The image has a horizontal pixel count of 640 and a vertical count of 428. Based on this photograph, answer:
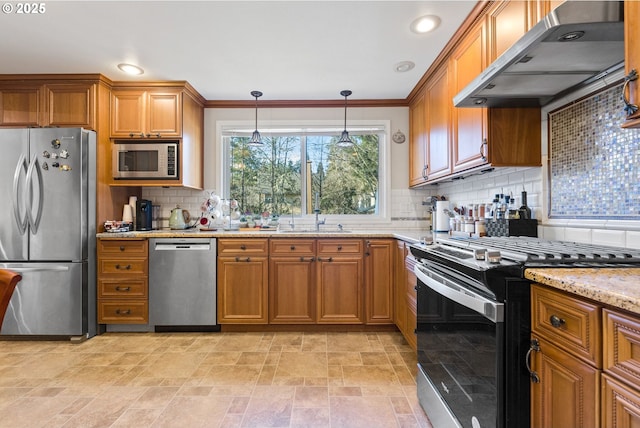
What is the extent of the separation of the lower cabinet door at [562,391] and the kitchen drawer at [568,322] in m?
0.03

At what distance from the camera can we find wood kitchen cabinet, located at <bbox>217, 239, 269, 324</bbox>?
115 inches

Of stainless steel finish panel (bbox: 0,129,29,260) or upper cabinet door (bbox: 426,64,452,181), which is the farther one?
stainless steel finish panel (bbox: 0,129,29,260)

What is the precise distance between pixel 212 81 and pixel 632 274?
319cm

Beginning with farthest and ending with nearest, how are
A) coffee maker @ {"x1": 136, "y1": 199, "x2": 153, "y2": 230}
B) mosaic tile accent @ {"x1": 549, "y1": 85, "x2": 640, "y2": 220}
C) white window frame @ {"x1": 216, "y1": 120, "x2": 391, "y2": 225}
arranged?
white window frame @ {"x1": 216, "y1": 120, "x2": 391, "y2": 225} < coffee maker @ {"x1": 136, "y1": 199, "x2": 153, "y2": 230} < mosaic tile accent @ {"x1": 549, "y1": 85, "x2": 640, "y2": 220}

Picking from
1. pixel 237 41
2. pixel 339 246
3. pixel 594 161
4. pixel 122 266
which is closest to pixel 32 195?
pixel 122 266

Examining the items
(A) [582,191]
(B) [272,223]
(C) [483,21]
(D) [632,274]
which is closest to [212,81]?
(B) [272,223]

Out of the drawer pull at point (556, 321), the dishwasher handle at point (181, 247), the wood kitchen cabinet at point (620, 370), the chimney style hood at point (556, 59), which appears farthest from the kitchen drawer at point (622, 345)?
the dishwasher handle at point (181, 247)

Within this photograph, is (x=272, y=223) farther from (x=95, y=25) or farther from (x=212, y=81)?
(x=95, y=25)

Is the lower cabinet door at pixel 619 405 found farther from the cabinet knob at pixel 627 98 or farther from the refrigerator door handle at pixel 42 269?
the refrigerator door handle at pixel 42 269

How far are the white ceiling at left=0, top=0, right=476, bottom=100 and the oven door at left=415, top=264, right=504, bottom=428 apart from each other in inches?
63.5

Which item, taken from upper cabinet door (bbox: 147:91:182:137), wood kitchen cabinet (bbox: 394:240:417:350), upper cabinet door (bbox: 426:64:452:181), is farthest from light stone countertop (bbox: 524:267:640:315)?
upper cabinet door (bbox: 147:91:182:137)

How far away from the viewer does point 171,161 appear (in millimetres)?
3096

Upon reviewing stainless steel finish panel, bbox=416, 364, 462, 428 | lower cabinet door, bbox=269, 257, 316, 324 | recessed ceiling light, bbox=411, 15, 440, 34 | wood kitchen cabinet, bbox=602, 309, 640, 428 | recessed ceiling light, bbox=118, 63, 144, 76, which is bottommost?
stainless steel finish panel, bbox=416, 364, 462, 428

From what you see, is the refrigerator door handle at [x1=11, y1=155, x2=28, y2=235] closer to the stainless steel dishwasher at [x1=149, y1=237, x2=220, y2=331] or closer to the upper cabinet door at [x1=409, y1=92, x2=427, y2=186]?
the stainless steel dishwasher at [x1=149, y1=237, x2=220, y2=331]
